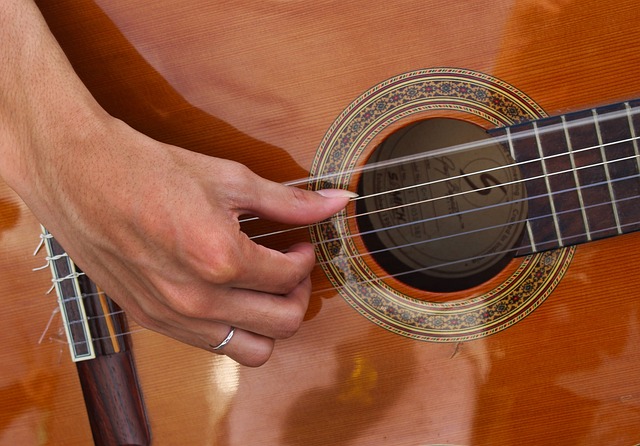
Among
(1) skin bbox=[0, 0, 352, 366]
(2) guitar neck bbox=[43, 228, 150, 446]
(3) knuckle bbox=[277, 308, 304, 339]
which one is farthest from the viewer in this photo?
(2) guitar neck bbox=[43, 228, 150, 446]

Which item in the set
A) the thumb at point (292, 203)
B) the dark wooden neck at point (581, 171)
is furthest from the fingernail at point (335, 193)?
the dark wooden neck at point (581, 171)

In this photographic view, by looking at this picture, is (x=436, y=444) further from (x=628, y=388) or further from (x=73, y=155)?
(x=73, y=155)

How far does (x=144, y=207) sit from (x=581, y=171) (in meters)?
0.86

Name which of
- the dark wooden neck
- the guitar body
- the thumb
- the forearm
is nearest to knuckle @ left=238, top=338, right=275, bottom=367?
the guitar body

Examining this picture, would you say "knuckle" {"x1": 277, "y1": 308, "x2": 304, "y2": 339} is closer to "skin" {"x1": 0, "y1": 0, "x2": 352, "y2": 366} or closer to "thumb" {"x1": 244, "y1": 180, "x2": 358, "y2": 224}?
"skin" {"x1": 0, "y1": 0, "x2": 352, "y2": 366}

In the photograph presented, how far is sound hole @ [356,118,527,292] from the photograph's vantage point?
3.89 feet

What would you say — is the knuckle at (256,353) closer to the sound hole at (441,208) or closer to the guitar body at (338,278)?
the guitar body at (338,278)

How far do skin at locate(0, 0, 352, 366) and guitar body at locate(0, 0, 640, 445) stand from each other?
0.55ft

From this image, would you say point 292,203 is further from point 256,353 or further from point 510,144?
point 510,144

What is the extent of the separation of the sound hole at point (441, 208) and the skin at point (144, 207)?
193 millimetres

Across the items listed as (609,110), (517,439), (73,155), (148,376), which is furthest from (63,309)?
(609,110)

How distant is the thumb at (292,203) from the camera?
38.6 inches

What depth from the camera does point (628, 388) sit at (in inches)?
46.5

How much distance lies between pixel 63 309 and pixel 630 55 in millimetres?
1300
